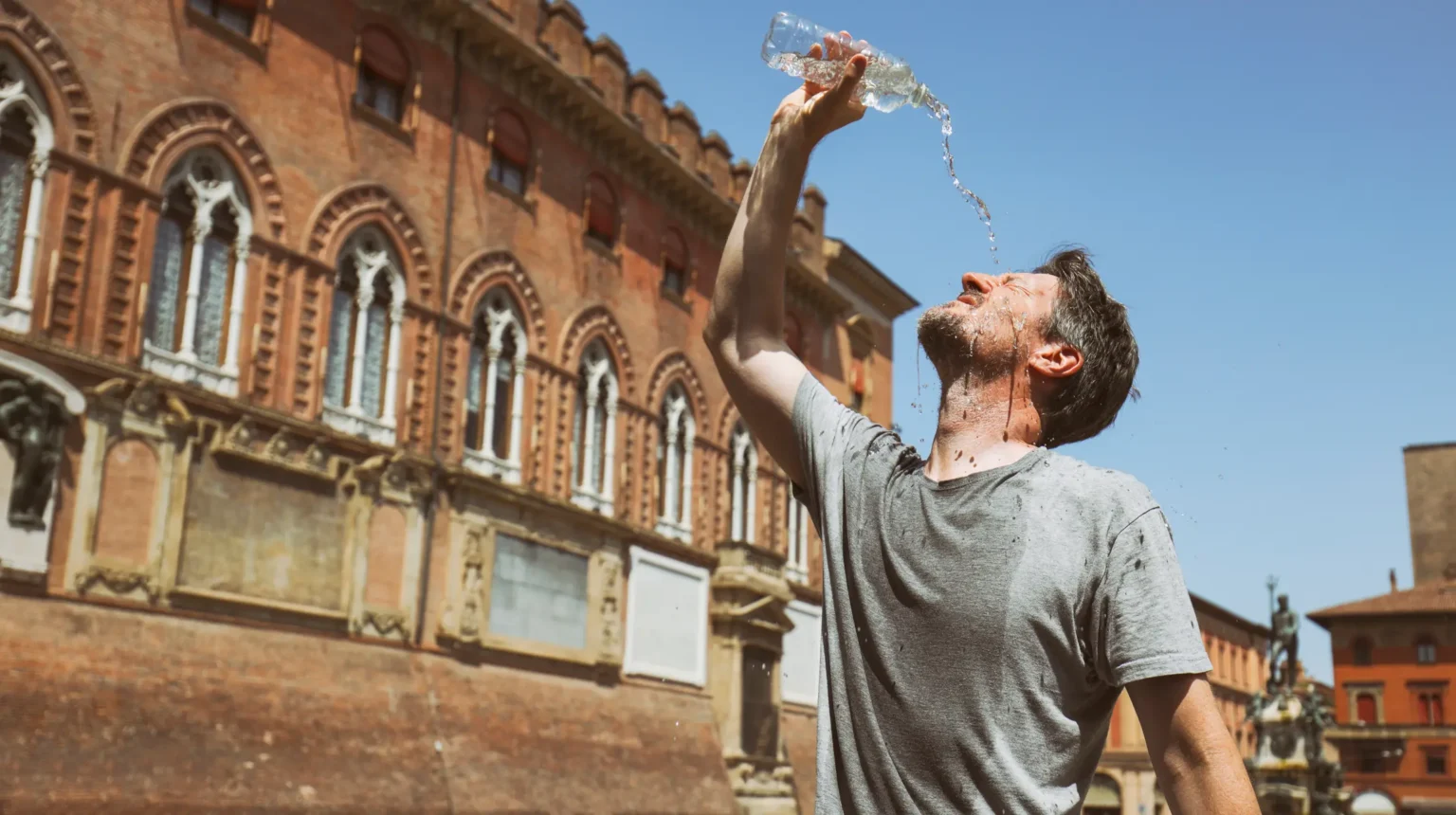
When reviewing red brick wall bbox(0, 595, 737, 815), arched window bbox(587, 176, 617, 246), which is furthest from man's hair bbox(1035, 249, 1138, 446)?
arched window bbox(587, 176, 617, 246)

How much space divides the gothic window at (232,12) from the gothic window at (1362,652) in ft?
174

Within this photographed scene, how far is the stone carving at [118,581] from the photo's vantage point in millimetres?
13297

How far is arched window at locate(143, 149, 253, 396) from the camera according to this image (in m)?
14.8

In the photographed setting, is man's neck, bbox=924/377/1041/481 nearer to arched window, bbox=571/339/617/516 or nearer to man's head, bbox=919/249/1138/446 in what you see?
man's head, bbox=919/249/1138/446

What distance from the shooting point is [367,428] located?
17.3 m

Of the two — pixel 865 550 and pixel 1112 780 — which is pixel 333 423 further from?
pixel 1112 780

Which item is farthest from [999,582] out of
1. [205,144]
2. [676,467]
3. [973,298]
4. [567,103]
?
[676,467]

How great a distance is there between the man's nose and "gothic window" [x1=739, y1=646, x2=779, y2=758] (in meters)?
22.0

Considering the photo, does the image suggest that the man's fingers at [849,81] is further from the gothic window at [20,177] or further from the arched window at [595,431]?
the arched window at [595,431]

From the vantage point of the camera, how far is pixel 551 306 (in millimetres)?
20906

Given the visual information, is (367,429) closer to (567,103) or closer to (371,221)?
(371,221)

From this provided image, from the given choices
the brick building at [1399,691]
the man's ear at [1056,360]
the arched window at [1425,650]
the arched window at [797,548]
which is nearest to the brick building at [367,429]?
the arched window at [797,548]

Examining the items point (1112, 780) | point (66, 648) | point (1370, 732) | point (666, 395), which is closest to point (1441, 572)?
point (1370, 732)

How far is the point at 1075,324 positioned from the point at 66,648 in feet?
42.3
